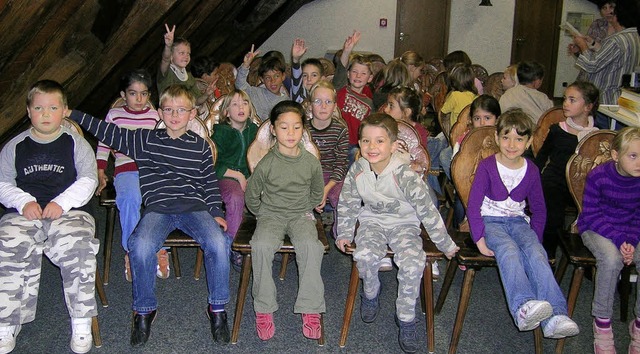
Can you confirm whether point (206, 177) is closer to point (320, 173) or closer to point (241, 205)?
point (241, 205)

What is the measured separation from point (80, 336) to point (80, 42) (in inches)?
71.5

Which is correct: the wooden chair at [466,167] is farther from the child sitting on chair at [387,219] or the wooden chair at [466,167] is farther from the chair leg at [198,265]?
the chair leg at [198,265]

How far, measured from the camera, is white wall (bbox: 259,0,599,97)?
11.2 meters

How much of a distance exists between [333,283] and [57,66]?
205 centimetres

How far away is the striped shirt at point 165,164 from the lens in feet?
10.0

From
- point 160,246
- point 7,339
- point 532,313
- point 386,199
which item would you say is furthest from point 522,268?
point 7,339

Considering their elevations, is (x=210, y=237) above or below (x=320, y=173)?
below

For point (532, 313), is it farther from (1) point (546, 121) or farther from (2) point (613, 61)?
(2) point (613, 61)

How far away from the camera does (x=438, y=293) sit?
353cm

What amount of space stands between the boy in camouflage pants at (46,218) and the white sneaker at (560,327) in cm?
199

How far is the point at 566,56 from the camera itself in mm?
11391

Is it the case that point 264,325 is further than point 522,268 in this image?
Yes

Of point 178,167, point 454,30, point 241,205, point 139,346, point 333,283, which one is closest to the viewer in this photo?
point 139,346

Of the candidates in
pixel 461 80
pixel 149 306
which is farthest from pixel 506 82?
pixel 149 306
